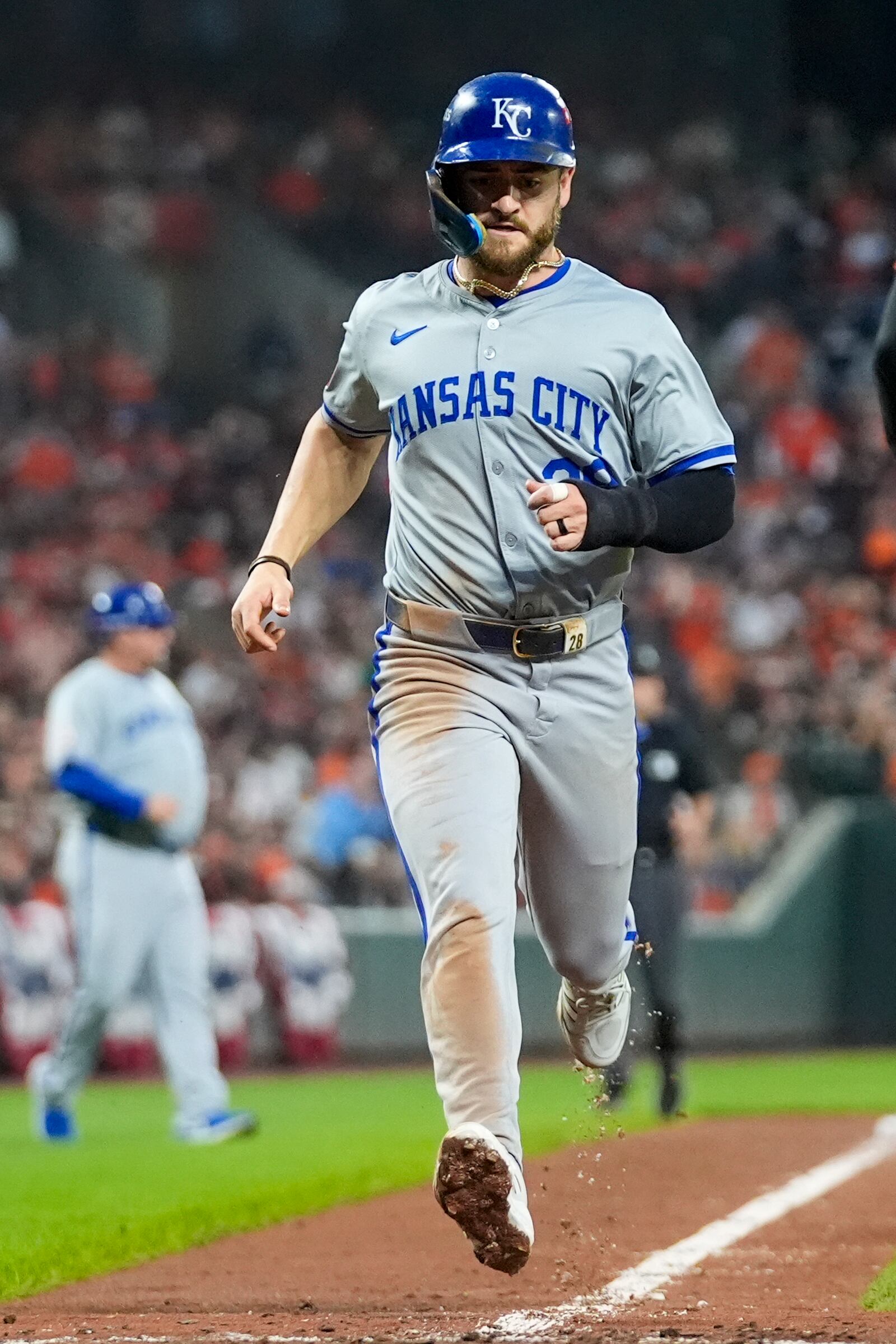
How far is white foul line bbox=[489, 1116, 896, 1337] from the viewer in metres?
4.29

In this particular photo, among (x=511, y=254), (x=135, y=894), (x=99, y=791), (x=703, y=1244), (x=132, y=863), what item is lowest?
(x=703, y=1244)

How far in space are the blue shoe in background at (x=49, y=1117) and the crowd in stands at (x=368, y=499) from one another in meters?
4.42

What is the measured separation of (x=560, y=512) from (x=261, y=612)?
683mm

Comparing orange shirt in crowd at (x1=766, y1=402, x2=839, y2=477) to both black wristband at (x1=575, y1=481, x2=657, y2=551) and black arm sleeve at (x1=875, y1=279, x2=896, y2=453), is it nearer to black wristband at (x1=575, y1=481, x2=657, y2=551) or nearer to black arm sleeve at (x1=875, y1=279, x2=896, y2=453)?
black arm sleeve at (x1=875, y1=279, x2=896, y2=453)

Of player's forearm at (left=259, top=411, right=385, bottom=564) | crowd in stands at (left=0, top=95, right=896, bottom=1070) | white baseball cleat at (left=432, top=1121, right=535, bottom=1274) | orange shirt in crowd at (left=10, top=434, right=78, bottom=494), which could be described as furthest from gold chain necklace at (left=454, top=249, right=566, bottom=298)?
orange shirt in crowd at (left=10, top=434, right=78, bottom=494)

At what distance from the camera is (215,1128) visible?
342 inches

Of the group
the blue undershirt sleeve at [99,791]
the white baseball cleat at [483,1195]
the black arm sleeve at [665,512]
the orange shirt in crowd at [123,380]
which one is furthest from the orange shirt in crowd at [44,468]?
the white baseball cleat at [483,1195]

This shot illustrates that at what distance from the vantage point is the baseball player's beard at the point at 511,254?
4316 mm

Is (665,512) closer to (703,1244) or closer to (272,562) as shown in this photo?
(272,562)

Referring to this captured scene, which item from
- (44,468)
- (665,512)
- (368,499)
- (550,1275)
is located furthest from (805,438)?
(665,512)

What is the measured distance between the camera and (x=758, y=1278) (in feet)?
16.6

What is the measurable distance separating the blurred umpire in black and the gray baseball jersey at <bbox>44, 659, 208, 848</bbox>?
200 cm

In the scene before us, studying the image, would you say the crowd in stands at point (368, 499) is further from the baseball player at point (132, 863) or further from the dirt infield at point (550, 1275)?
the dirt infield at point (550, 1275)

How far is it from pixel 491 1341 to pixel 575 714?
1.26 meters
